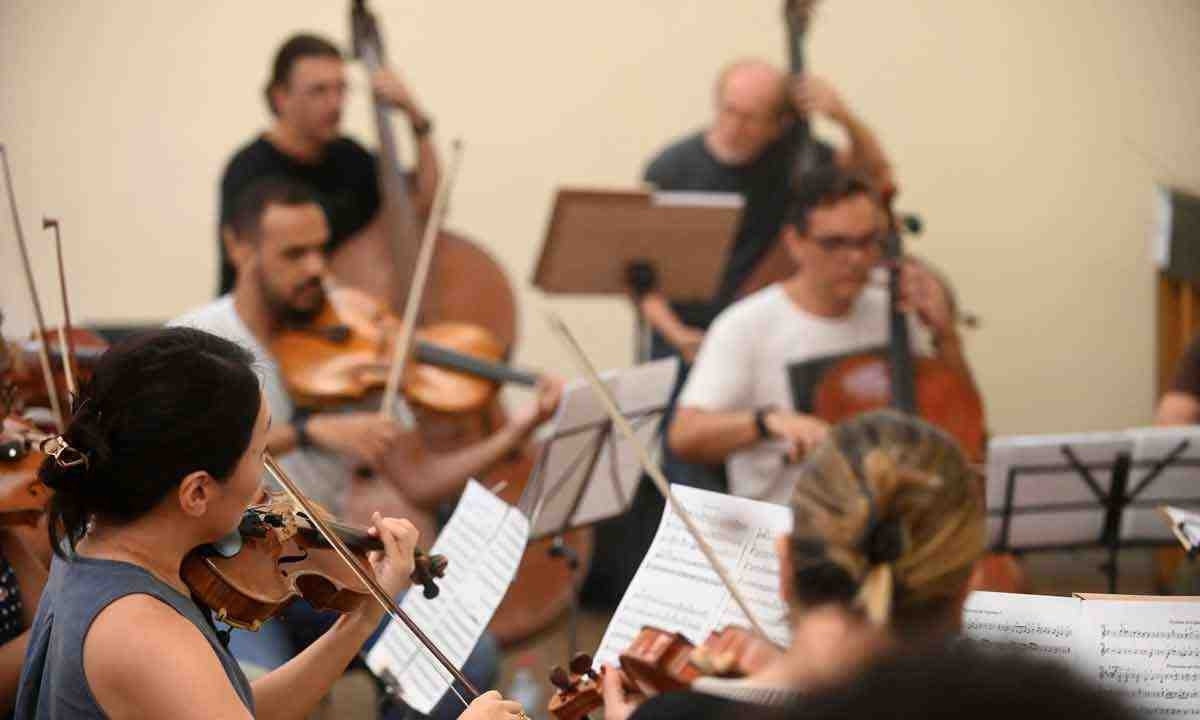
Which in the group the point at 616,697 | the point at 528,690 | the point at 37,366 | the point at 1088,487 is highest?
the point at 37,366

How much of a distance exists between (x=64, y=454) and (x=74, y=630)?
0.57 ft

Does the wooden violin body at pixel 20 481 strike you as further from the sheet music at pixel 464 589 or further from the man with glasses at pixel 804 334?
the man with glasses at pixel 804 334

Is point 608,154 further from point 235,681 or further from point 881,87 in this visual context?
point 235,681

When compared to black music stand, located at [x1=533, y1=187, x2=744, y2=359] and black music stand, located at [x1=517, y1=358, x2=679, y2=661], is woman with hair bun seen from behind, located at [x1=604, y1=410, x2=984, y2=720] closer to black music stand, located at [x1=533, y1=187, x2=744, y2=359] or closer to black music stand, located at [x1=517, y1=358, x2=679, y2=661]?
black music stand, located at [x1=517, y1=358, x2=679, y2=661]

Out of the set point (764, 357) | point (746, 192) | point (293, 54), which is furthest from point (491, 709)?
point (746, 192)

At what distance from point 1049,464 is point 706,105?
2486 mm

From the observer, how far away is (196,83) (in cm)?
490

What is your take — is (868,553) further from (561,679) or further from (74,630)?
(74,630)

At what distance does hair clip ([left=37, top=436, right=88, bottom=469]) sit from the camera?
1.46 m

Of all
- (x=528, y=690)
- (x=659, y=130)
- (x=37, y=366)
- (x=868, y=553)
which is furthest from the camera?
(x=659, y=130)

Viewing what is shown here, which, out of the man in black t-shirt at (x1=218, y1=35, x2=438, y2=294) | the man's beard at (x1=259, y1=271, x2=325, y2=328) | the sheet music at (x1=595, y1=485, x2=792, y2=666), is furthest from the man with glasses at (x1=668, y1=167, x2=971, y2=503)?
the sheet music at (x1=595, y1=485, x2=792, y2=666)

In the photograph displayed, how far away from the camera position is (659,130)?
5016 millimetres

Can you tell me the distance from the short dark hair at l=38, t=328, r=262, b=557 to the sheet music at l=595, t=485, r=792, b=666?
0.47 metres

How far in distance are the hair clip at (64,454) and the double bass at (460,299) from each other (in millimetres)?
1807
